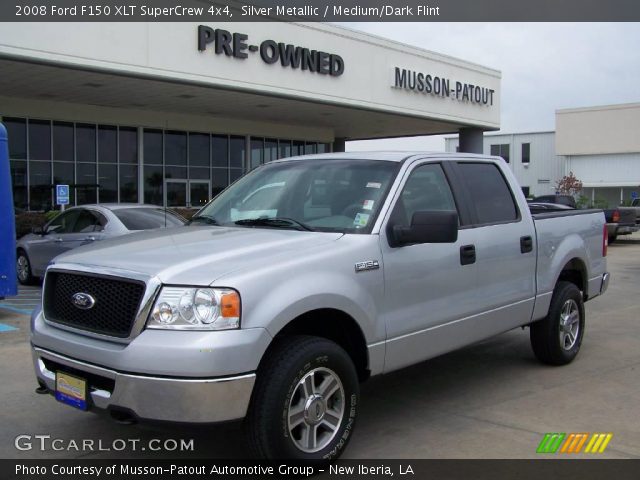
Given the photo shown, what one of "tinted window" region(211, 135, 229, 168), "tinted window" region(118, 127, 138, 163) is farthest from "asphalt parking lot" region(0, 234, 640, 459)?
"tinted window" region(211, 135, 229, 168)

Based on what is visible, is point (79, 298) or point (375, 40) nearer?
point (79, 298)

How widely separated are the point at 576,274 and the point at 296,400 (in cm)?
426

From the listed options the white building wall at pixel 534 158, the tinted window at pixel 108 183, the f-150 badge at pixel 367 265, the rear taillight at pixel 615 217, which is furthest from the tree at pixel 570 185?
the f-150 badge at pixel 367 265

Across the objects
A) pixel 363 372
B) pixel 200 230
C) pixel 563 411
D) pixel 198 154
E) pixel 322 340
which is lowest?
pixel 563 411

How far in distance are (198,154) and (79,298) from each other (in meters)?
23.7

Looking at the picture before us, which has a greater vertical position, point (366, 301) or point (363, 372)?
point (366, 301)

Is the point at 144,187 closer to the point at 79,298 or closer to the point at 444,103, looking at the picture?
the point at 444,103

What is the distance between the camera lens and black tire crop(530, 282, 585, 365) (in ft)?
20.3

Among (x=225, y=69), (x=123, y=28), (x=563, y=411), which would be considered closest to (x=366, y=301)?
A: (x=563, y=411)

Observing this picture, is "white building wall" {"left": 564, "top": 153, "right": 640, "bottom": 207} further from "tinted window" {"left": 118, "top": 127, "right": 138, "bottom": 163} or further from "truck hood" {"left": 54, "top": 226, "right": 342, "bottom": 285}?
"truck hood" {"left": 54, "top": 226, "right": 342, "bottom": 285}

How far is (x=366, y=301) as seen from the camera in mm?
4133

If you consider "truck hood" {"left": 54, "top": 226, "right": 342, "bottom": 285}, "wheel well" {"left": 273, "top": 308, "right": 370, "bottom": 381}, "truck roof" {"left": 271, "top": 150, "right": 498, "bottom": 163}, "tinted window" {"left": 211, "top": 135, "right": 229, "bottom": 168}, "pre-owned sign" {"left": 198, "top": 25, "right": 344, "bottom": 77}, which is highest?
"pre-owned sign" {"left": 198, "top": 25, "right": 344, "bottom": 77}

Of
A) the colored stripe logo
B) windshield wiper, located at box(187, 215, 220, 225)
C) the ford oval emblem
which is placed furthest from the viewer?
windshield wiper, located at box(187, 215, 220, 225)

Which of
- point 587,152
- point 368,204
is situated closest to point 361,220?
point 368,204
